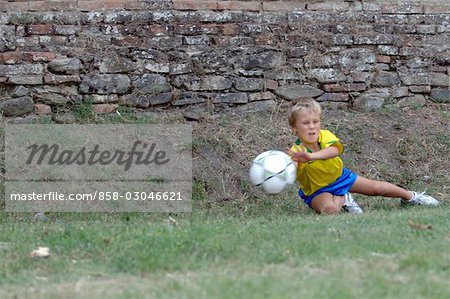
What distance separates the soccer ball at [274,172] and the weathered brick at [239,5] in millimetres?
3351

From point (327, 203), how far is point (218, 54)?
290cm

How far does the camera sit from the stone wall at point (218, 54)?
952 centimetres

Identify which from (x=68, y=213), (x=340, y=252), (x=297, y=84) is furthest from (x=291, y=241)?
(x=297, y=84)

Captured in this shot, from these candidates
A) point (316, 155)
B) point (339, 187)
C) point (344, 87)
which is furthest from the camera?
point (344, 87)

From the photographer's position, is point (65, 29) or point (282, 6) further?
point (282, 6)

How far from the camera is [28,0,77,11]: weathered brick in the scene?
983 cm

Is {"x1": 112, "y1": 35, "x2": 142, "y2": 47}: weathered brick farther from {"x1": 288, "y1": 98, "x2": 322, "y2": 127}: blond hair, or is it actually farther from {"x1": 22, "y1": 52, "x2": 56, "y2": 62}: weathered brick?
{"x1": 288, "y1": 98, "x2": 322, "y2": 127}: blond hair

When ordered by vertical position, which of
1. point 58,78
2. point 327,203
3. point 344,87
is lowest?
point 327,203

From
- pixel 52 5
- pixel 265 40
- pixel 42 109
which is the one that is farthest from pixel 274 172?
pixel 52 5

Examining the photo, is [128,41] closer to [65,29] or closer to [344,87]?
[65,29]

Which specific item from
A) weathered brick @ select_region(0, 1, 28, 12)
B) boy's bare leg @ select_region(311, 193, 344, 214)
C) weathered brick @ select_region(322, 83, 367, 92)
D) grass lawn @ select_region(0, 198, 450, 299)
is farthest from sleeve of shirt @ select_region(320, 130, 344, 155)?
weathered brick @ select_region(0, 1, 28, 12)

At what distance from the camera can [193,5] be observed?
9.97 metres

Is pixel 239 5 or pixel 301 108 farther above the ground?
pixel 239 5

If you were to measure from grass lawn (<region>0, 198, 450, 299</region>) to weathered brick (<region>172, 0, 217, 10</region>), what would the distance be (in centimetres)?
A: 382
